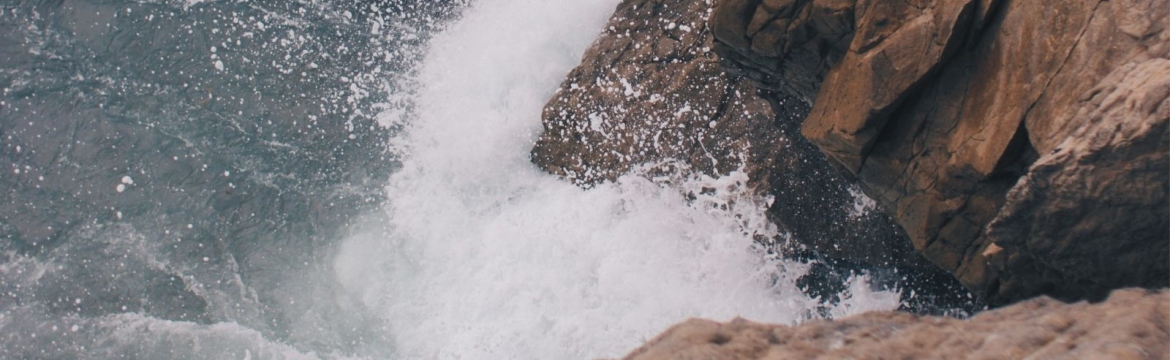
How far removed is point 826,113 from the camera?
289 inches

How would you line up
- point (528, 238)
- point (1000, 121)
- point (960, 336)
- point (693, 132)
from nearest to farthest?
point (960, 336)
point (1000, 121)
point (693, 132)
point (528, 238)

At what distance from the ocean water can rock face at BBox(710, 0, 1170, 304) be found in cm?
232

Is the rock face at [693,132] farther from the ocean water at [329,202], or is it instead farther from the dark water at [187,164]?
the dark water at [187,164]

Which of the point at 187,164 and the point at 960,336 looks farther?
the point at 187,164

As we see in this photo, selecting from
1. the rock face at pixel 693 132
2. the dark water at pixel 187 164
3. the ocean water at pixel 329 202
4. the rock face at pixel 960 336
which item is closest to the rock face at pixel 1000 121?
the rock face at pixel 960 336

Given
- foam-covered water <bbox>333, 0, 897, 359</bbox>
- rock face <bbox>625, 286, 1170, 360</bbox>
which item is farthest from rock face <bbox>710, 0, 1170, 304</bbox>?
foam-covered water <bbox>333, 0, 897, 359</bbox>

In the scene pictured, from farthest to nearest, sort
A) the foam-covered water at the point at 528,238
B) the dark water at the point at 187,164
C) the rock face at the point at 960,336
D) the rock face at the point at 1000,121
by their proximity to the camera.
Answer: the dark water at the point at 187,164
the foam-covered water at the point at 528,238
the rock face at the point at 1000,121
the rock face at the point at 960,336

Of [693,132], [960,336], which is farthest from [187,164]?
[960,336]

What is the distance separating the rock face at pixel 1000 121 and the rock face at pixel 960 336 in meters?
0.55

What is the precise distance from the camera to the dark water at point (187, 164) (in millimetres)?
10852

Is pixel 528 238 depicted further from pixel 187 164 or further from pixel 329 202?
pixel 187 164

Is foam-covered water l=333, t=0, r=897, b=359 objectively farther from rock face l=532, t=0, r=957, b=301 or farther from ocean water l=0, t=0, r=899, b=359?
rock face l=532, t=0, r=957, b=301

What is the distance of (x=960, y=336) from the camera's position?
192 inches

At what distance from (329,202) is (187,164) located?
2455 millimetres
